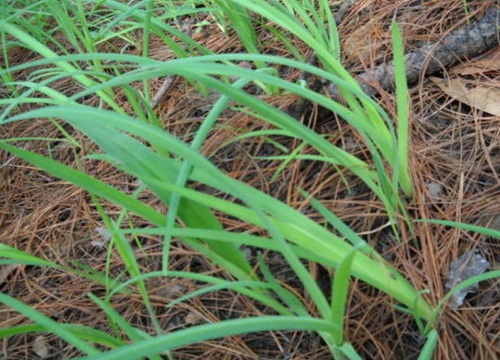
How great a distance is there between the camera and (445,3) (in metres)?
1.36

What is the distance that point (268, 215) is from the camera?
2.97 feet

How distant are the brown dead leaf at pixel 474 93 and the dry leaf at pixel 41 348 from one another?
892mm

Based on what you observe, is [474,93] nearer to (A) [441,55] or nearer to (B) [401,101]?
(A) [441,55]

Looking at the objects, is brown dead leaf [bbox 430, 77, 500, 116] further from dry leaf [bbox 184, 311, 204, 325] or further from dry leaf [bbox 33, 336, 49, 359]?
dry leaf [bbox 33, 336, 49, 359]

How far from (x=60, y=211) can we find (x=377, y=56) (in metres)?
0.74

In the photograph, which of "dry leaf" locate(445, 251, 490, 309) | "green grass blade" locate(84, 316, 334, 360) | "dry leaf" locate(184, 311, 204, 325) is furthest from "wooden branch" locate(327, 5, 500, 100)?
Answer: "green grass blade" locate(84, 316, 334, 360)

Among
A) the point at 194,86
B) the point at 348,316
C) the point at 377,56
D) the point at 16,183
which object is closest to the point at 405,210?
the point at 348,316

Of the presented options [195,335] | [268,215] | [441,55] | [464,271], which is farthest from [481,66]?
[195,335]

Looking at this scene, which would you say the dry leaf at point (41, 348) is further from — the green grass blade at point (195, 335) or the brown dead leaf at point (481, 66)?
the brown dead leaf at point (481, 66)

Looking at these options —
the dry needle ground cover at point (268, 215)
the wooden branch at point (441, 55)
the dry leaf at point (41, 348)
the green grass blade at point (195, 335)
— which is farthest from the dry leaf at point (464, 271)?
the dry leaf at point (41, 348)

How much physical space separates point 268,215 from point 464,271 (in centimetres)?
32

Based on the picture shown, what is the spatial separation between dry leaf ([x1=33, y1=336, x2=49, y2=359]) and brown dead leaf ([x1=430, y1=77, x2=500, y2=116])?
892 millimetres

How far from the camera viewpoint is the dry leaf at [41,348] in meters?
1.12

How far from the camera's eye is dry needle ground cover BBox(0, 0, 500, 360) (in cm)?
89
